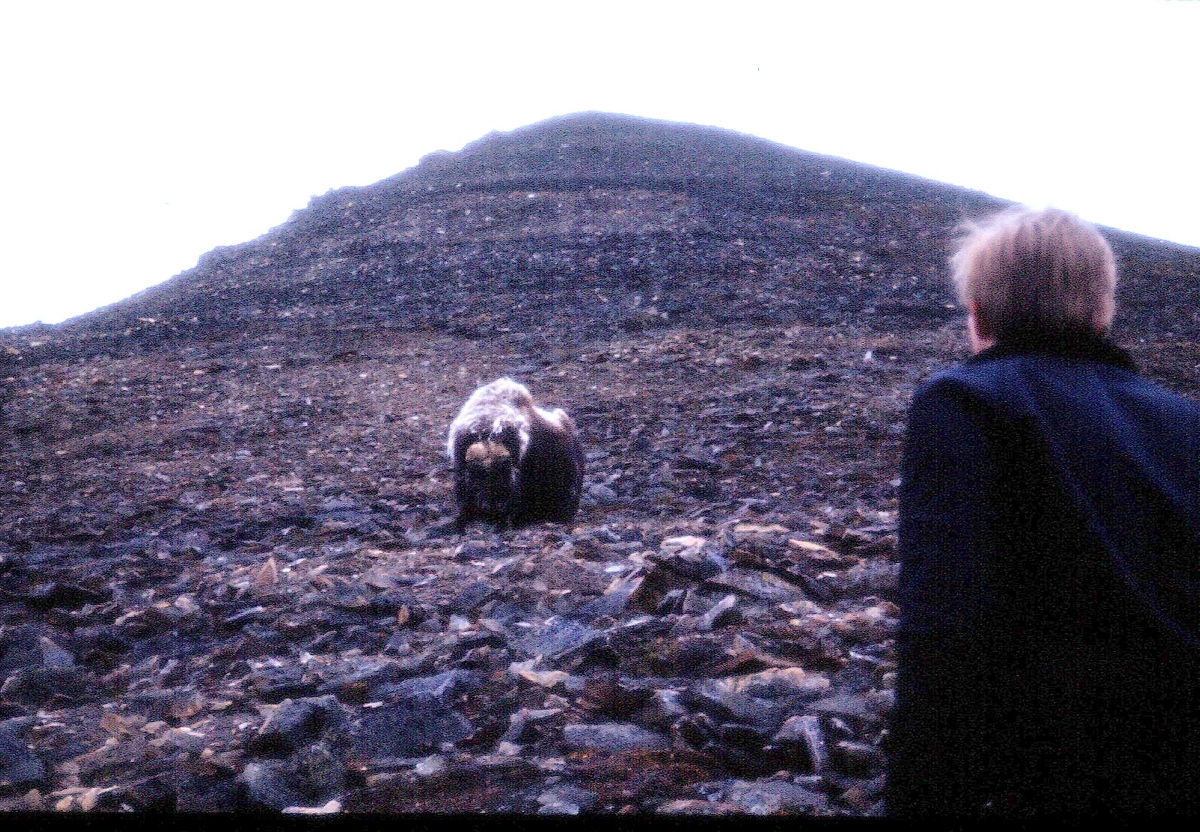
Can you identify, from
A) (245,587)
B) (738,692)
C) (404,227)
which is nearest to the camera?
(738,692)

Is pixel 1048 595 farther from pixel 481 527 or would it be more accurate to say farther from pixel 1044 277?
pixel 481 527

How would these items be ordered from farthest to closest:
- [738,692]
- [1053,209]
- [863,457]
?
[863,457]
[738,692]
[1053,209]

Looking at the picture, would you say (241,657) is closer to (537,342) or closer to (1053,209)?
(1053,209)

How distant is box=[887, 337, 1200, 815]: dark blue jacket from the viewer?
1594 mm

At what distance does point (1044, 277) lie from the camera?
184 cm

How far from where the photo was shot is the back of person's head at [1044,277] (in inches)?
71.9

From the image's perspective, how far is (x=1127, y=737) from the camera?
5.28ft

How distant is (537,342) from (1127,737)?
14.0 m

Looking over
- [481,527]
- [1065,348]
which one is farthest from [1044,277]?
[481,527]

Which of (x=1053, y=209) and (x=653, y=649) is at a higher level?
(x=1053, y=209)

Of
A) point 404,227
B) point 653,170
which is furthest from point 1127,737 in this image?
point 653,170

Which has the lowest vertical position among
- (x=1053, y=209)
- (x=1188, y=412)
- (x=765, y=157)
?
(x=1188, y=412)

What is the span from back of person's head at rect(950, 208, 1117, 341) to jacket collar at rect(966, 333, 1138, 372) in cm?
2

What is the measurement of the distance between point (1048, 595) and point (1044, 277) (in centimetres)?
73
